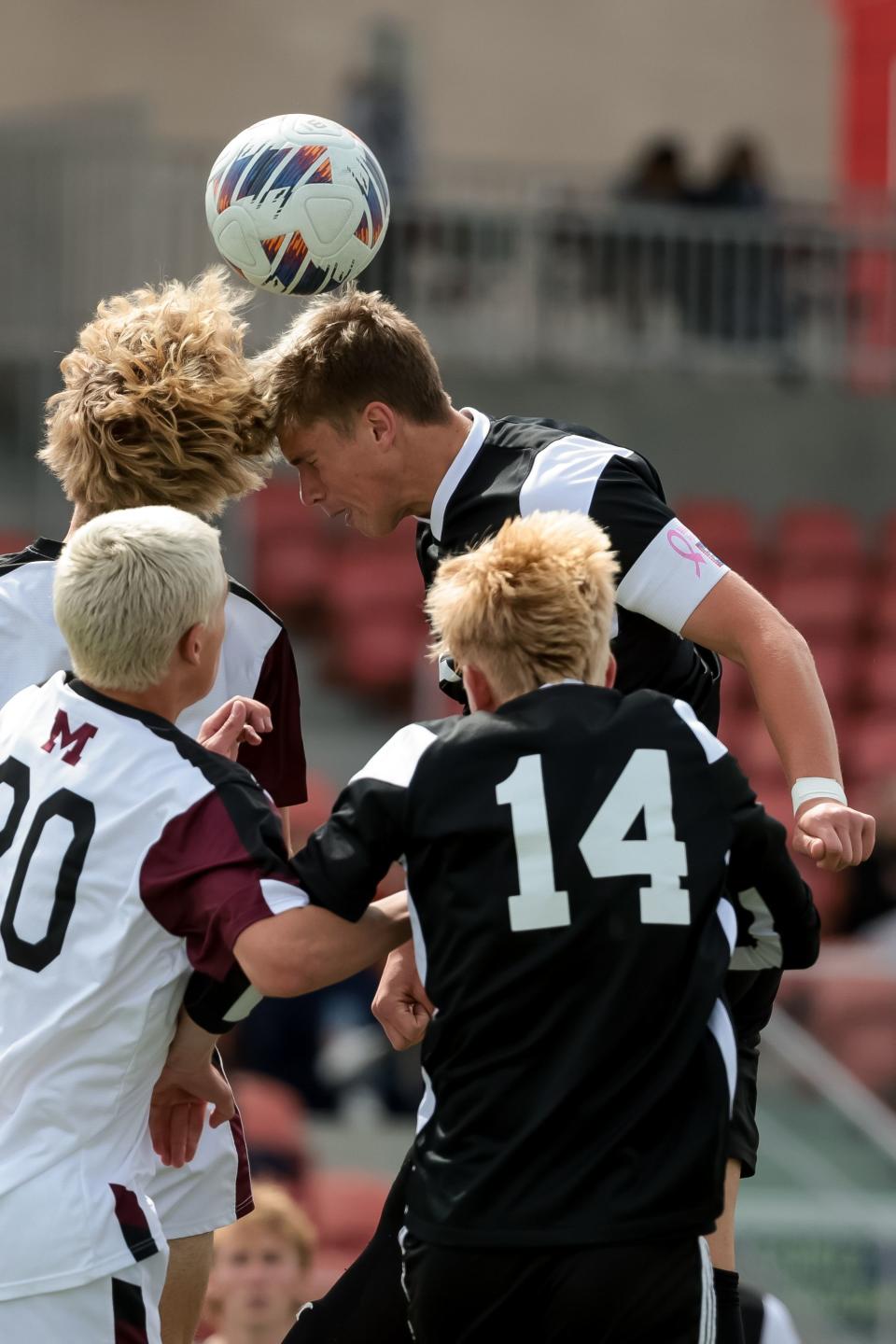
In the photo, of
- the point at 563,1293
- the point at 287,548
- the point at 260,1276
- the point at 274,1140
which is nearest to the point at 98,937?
the point at 563,1293

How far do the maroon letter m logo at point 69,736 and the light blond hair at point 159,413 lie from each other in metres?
0.45

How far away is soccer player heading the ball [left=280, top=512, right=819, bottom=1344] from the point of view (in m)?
2.26

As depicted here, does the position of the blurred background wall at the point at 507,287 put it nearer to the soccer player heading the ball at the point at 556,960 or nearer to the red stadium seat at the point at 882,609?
the red stadium seat at the point at 882,609

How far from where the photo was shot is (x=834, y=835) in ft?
8.72

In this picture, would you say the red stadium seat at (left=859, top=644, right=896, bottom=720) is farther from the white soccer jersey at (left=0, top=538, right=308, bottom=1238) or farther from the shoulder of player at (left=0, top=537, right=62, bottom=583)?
the shoulder of player at (left=0, top=537, right=62, bottom=583)

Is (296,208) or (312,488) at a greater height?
(296,208)

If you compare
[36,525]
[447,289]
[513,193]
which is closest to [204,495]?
[36,525]

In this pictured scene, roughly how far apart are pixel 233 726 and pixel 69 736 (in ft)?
0.84

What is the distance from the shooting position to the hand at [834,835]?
265 cm

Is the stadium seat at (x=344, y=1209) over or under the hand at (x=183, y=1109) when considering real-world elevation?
under

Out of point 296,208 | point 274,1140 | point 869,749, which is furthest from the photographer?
point 869,749

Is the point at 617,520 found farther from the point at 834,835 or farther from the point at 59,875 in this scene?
the point at 59,875

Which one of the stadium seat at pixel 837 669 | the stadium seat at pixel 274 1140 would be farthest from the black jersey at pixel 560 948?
the stadium seat at pixel 837 669

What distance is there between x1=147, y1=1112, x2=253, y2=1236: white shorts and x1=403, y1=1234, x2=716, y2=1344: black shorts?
0.67 m
